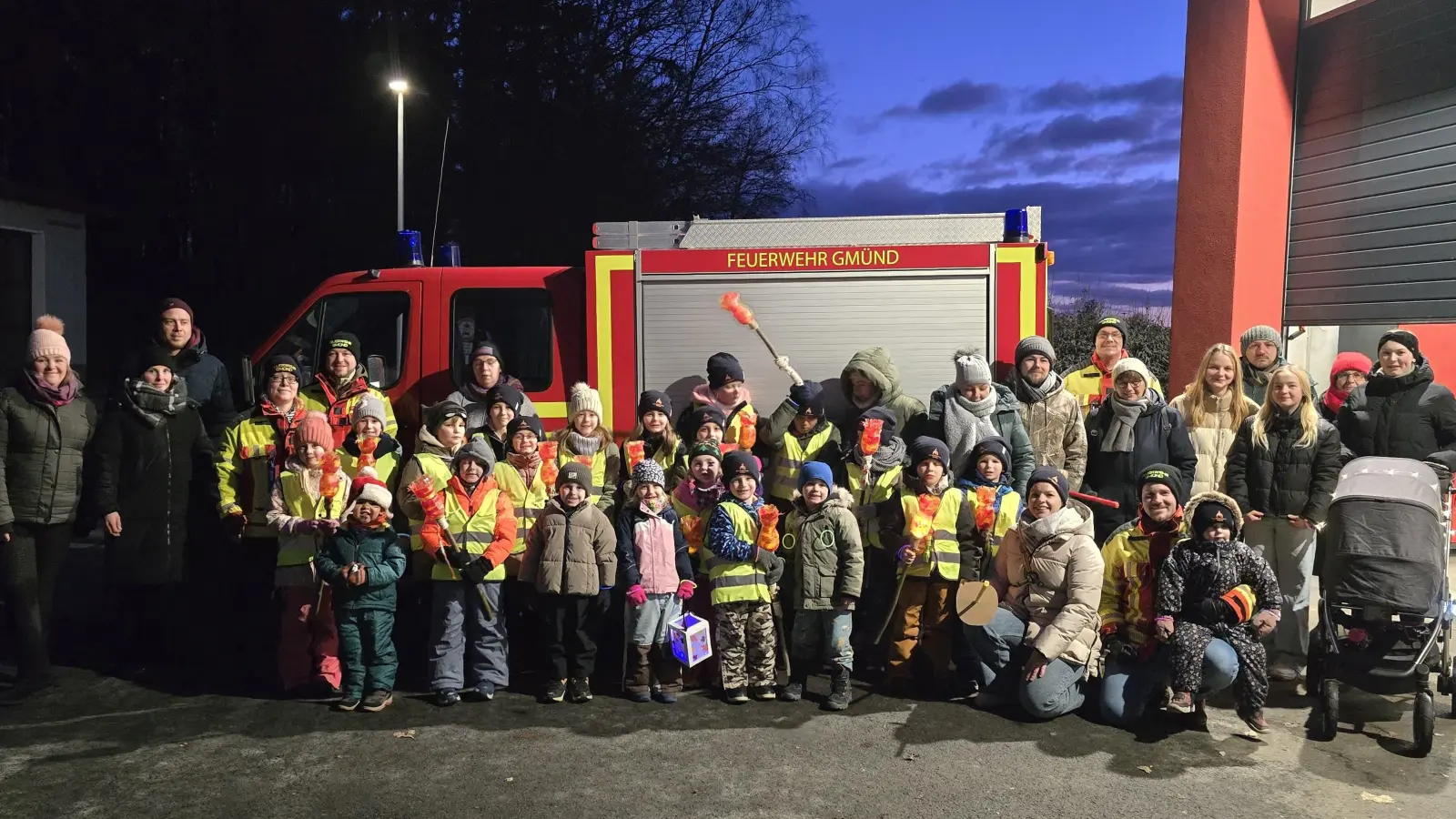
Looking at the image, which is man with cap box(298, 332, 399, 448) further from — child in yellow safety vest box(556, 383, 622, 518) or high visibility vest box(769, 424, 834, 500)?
high visibility vest box(769, 424, 834, 500)

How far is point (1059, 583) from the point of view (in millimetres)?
5180

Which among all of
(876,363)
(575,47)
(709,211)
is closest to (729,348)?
(876,363)

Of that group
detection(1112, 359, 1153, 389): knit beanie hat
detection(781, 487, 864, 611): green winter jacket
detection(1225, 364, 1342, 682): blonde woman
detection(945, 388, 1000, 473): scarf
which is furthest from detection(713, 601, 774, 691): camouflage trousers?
detection(1225, 364, 1342, 682): blonde woman

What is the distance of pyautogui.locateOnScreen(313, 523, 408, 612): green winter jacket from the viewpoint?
5152 millimetres

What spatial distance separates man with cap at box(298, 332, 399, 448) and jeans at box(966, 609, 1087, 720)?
3518 millimetres

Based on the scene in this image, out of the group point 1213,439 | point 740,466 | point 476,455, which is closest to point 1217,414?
point 1213,439

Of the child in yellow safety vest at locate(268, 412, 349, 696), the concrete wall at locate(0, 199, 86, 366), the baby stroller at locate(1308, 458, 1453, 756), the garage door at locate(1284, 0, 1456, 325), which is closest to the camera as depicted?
the baby stroller at locate(1308, 458, 1453, 756)

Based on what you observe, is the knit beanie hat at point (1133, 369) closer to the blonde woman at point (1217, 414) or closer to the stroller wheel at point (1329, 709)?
the blonde woman at point (1217, 414)

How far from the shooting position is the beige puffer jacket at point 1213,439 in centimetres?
594

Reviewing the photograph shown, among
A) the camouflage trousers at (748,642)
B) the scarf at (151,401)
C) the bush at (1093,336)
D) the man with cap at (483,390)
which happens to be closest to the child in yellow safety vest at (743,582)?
the camouflage trousers at (748,642)

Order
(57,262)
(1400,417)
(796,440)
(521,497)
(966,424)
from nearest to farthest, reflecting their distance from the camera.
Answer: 1. (521,497)
2. (1400,417)
3. (966,424)
4. (796,440)
5. (57,262)

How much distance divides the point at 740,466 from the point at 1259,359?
324cm

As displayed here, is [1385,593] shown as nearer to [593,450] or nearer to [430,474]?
[593,450]

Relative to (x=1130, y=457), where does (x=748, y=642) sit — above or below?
below
